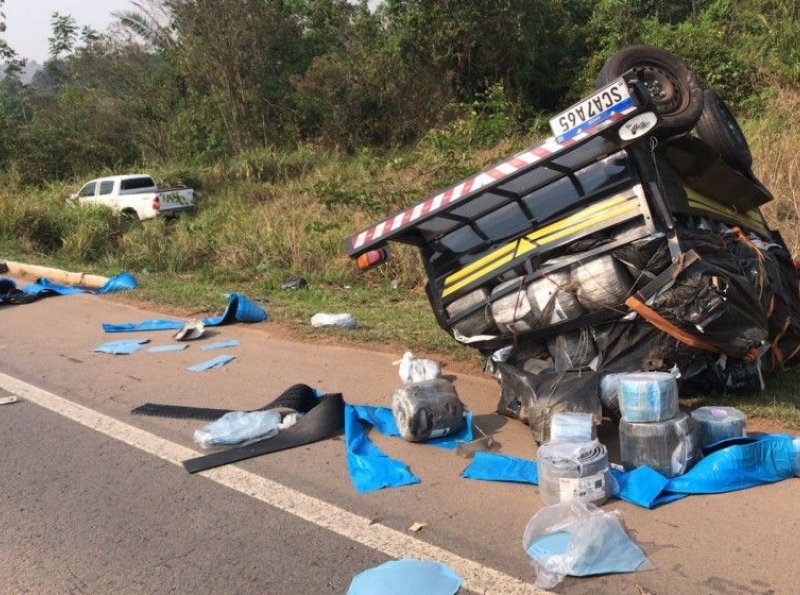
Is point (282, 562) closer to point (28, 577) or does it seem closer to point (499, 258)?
point (28, 577)

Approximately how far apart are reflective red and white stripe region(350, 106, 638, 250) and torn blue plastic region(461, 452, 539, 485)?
5.29 ft

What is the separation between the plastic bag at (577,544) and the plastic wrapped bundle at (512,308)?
1596 mm

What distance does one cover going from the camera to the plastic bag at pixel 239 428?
490cm

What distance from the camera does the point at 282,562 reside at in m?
3.48

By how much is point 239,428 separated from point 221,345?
2765 millimetres

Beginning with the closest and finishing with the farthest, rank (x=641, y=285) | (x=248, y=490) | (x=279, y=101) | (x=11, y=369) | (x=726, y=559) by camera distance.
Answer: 1. (x=726, y=559)
2. (x=248, y=490)
3. (x=641, y=285)
4. (x=11, y=369)
5. (x=279, y=101)

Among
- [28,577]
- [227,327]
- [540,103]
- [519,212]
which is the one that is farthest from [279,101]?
[28,577]

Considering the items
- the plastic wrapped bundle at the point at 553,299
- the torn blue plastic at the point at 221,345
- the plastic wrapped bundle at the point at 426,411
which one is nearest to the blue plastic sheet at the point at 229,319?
the torn blue plastic at the point at 221,345

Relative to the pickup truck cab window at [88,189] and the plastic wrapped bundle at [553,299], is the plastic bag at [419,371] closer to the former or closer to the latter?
the plastic wrapped bundle at [553,299]

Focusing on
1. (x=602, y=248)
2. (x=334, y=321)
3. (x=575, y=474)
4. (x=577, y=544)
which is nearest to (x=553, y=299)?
(x=602, y=248)

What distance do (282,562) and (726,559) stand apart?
1901 millimetres

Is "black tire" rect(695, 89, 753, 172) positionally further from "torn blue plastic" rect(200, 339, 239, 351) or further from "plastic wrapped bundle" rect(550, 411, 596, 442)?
"torn blue plastic" rect(200, 339, 239, 351)

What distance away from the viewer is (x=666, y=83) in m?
5.61

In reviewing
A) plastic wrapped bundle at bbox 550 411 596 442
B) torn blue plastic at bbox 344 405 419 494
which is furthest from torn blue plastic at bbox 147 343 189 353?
plastic wrapped bundle at bbox 550 411 596 442
